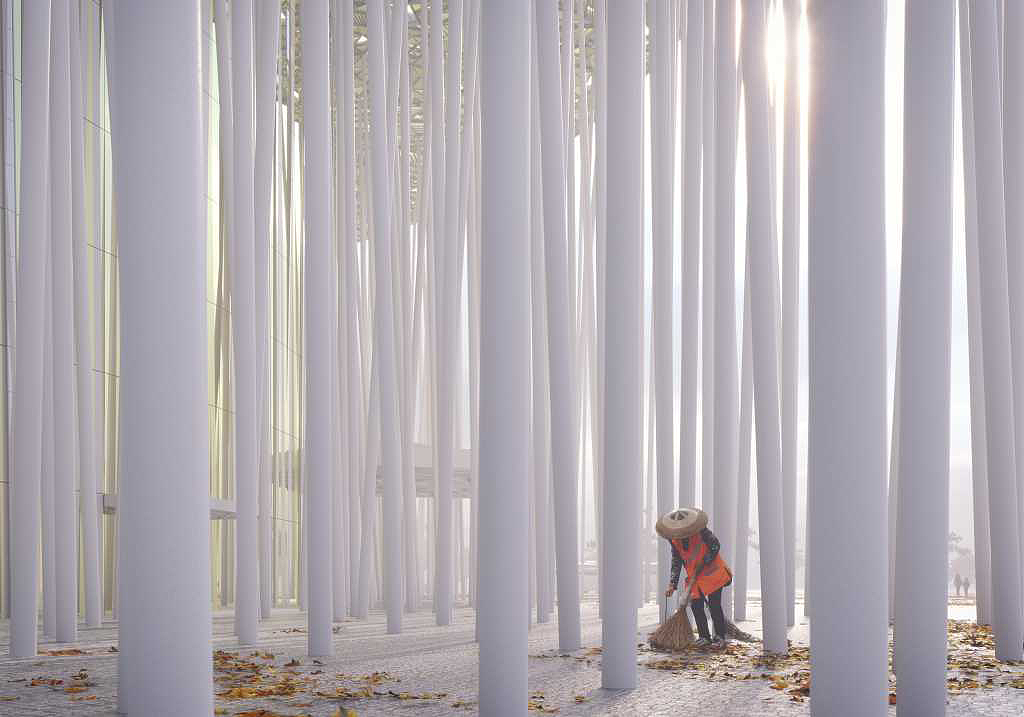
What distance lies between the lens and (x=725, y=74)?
1167 centimetres

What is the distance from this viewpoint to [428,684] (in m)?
8.63

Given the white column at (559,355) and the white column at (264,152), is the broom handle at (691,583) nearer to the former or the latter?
the white column at (559,355)

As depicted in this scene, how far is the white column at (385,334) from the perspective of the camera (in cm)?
1295

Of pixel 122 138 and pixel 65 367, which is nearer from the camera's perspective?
pixel 122 138

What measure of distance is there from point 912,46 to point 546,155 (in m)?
4.55

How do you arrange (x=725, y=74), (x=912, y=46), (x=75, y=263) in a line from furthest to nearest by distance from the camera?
(x=75, y=263)
(x=725, y=74)
(x=912, y=46)

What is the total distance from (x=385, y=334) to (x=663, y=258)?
157 inches

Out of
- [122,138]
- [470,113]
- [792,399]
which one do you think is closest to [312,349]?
[122,138]

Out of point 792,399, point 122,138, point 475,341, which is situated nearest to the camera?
point 122,138

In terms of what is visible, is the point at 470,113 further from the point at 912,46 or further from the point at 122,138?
the point at 122,138

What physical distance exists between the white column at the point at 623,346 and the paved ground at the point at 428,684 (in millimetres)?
504

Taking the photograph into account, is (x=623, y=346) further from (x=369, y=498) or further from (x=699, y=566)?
(x=369, y=498)

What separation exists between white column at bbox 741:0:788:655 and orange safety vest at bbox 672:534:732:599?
0.77 metres

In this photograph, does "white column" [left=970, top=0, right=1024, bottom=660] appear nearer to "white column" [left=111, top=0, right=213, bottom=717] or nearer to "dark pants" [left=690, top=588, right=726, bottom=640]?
"dark pants" [left=690, top=588, right=726, bottom=640]
